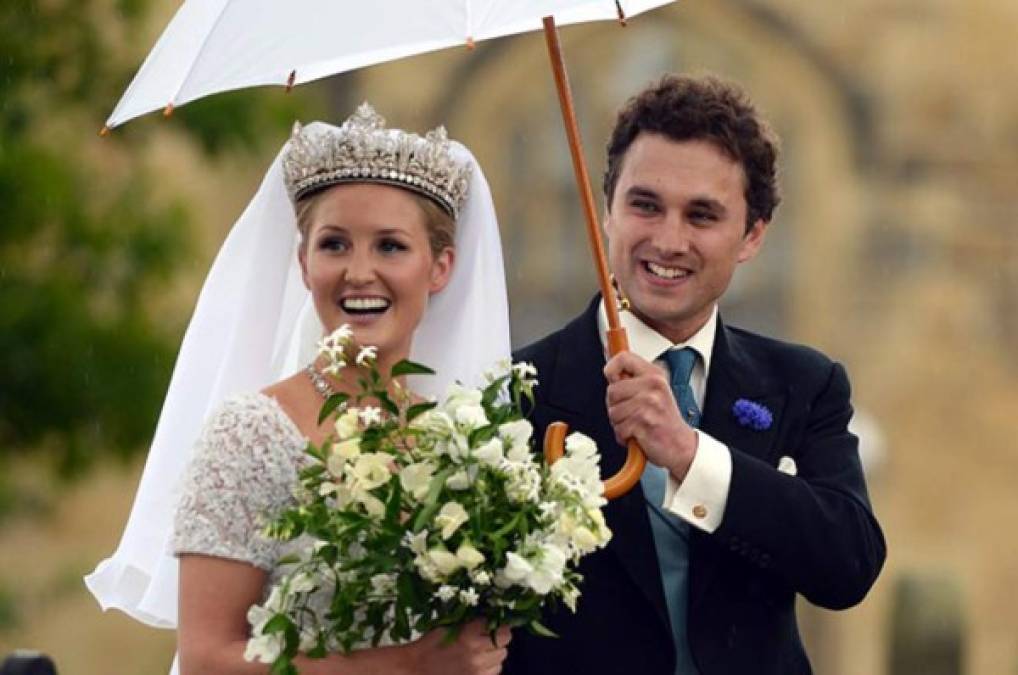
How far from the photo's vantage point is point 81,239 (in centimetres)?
1499

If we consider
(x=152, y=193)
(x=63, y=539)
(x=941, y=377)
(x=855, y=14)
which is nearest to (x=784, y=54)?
(x=855, y=14)

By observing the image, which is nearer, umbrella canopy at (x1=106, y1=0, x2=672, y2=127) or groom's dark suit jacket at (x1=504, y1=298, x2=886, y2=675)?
umbrella canopy at (x1=106, y1=0, x2=672, y2=127)

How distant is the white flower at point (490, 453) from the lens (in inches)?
229

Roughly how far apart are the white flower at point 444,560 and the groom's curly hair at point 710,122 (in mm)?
1133

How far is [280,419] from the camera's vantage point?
20.3ft

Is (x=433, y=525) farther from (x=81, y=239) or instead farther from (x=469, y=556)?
(x=81, y=239)

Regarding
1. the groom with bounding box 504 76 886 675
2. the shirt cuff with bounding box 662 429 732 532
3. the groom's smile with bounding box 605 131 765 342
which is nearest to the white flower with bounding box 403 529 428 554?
the groom with bounding box 504 76 886 675

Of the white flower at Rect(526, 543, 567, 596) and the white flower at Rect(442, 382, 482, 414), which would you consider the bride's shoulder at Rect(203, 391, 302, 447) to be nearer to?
the white flower at Rect(442, 382, 482, 414)

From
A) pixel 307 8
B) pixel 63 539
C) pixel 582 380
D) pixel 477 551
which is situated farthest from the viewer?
pixel 63 539

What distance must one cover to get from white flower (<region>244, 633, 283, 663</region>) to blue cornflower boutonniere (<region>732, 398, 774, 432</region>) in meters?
1.13

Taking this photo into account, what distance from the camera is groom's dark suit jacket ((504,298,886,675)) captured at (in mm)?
6383

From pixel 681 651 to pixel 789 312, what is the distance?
23.7m

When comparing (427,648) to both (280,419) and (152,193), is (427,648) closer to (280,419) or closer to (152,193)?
(280,419)

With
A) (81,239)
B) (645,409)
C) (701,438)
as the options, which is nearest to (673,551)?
(701,438)
